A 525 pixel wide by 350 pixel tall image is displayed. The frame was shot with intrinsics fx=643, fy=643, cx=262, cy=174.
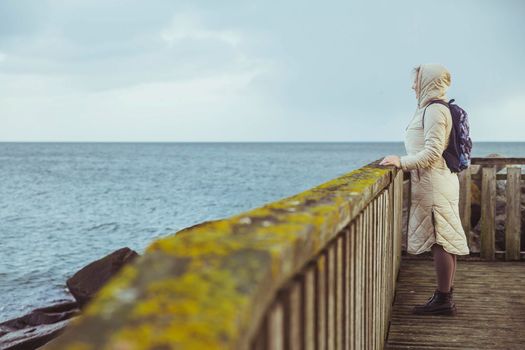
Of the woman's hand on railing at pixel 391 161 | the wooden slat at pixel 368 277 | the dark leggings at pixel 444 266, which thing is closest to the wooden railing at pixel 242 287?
the wooden slat at pixel 368 277

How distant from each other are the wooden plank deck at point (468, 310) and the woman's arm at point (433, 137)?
125 centimetres

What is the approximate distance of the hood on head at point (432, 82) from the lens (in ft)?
15.8

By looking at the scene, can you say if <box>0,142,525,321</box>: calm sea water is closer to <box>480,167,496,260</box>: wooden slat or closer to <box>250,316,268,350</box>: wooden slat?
<box>480,167,496,260</box>: wooden slat

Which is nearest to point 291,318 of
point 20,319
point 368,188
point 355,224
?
point 355,224

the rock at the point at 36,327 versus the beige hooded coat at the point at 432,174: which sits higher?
the beige hooded coat at the point at 432,174

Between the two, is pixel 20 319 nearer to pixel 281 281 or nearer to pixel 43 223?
pixel 281 281

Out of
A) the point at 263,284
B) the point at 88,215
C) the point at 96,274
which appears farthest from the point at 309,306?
the point at 88,215

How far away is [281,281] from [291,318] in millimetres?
157

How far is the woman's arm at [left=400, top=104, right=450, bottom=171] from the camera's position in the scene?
4.74m

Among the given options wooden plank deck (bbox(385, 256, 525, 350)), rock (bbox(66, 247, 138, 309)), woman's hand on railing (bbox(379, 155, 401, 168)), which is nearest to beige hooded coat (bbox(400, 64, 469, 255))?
woman's hand on railing (bbox(379, 155, 401, 168))

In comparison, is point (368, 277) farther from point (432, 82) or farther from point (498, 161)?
point (498, 161)

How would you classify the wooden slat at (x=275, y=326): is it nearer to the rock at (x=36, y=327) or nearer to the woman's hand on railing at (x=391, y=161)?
the woman's hand on railing at (x=391, y=161)

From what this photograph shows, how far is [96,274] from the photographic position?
40.7 ft

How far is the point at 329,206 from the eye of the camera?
1.96 m
